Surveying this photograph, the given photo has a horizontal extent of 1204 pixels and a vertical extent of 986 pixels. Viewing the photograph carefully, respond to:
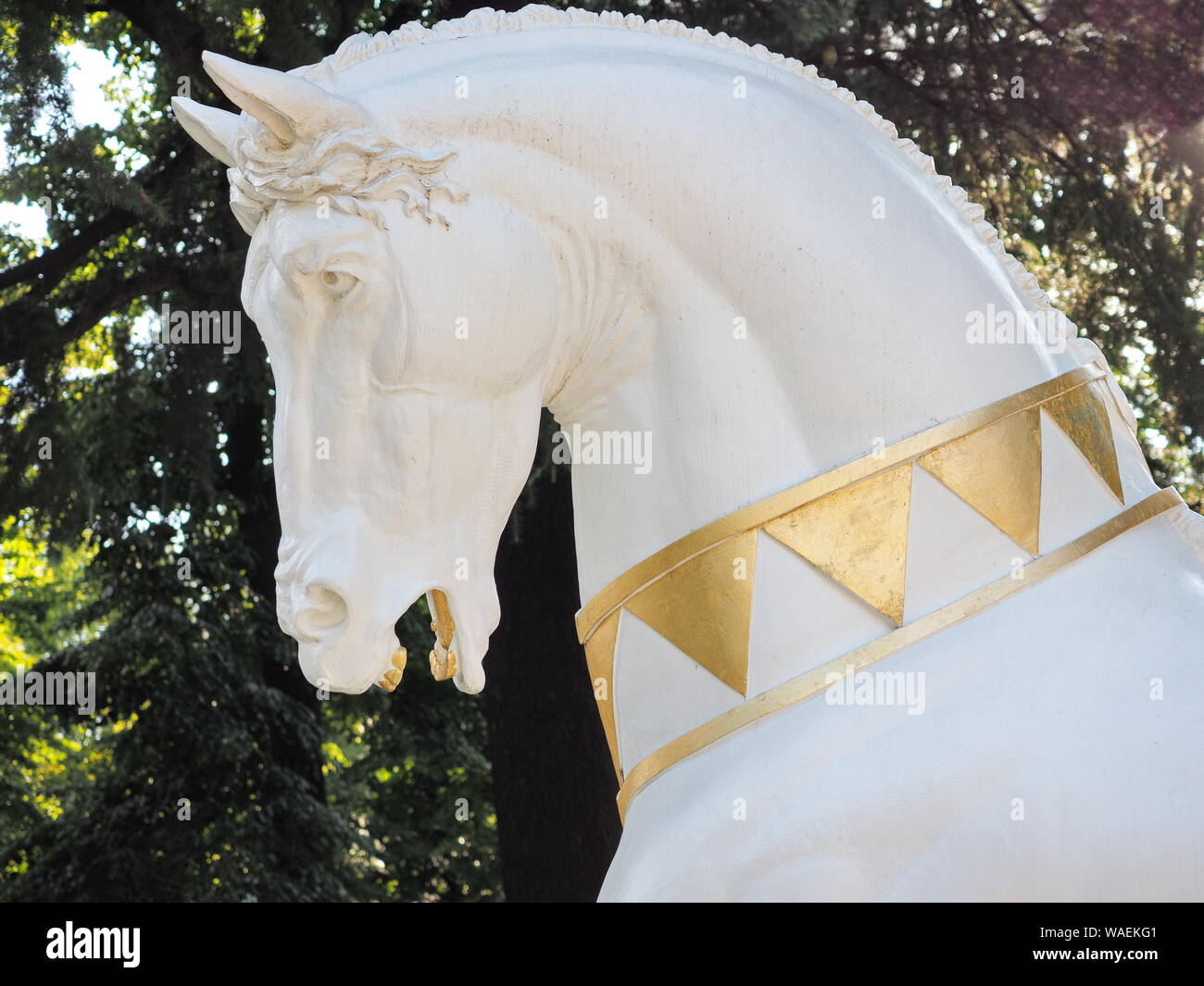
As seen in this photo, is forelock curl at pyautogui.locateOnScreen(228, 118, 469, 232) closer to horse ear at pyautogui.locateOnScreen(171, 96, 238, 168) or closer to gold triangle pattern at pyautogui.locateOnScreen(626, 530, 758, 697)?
horse ear at pyautogui.locateOnScreen(171, 96, 238, 168)

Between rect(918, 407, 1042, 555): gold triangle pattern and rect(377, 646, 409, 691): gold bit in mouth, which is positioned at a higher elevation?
rect(918, 407, 1042, 555): gold triangle pattern

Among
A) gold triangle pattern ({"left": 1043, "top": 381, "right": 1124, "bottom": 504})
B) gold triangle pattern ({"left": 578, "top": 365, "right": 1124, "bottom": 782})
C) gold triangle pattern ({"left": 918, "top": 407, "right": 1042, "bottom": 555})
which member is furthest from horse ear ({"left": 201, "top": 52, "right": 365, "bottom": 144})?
gold triangle pattern ({"left": 1043, "top": 381, "right": 1124, "bottom": 504})

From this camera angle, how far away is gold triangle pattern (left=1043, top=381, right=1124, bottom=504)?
169 centimetres

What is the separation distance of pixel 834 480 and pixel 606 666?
1.20 feet

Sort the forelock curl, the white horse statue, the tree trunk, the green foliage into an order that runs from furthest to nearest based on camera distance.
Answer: the tree trunk < the green foliage < the forelock curl < the white horse statue

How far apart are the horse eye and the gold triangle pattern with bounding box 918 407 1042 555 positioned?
0.66 m

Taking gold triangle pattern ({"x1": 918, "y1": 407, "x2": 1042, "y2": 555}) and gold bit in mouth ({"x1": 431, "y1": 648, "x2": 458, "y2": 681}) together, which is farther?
gold bit in mouth ({"x1": 431, "y1": 648, "x2": 458, "y2": 681})

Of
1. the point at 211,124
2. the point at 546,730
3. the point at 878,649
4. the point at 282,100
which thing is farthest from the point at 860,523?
the point at 546,730

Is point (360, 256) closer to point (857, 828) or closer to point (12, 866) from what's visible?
point (857, 828)

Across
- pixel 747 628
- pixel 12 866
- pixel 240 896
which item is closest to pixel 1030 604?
pixel 747 628

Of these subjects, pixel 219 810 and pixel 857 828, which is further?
pixel 219 810

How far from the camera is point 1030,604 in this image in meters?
1.59
